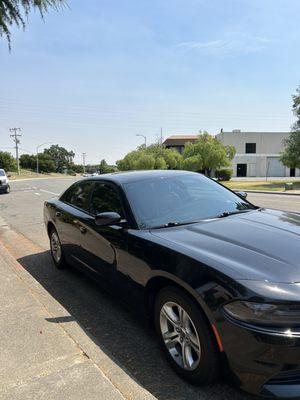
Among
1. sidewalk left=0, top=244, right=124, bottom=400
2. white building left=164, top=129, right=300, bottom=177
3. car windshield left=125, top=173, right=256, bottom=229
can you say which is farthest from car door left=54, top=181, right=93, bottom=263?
white building left=164, top=129, right=300, bottom=177

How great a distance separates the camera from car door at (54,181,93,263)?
5.00 metres

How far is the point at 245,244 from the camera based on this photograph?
300cm

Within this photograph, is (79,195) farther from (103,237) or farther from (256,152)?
(256,152)

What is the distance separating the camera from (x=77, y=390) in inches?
110

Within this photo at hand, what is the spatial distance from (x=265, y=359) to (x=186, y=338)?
696 millimetres

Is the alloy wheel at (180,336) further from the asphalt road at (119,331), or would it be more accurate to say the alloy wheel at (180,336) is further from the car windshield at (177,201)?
the car windshield at (177,201)

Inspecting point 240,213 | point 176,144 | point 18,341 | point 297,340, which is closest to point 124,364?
point 18,341

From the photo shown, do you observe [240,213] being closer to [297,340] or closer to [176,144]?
[297,340]

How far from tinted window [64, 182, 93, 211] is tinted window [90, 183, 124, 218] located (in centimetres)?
21

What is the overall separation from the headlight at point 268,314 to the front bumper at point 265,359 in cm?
5

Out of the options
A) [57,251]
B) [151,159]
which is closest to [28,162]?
[151,159]

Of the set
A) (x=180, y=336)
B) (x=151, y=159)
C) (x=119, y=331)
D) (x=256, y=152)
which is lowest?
(x=119, y=331)

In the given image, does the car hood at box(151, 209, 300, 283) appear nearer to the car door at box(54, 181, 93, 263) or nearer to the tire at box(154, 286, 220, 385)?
the tire at box(154, 286, 220, 385)

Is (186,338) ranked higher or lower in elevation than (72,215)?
lower
